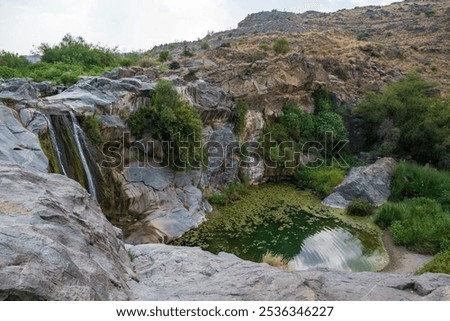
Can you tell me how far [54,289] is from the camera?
12.9ft

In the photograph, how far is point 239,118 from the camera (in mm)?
21188

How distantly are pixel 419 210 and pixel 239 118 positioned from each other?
32.4 ft

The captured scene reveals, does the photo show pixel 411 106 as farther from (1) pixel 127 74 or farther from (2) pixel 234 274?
(2) pixel 234 274

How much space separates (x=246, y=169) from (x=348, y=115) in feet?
31.1

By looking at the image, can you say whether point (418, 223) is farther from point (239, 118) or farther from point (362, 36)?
point (362, 36)

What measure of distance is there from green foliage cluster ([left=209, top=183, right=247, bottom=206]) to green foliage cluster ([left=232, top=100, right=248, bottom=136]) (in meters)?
3.24

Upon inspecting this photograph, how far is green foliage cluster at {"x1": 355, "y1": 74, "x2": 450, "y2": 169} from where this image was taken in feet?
68.3

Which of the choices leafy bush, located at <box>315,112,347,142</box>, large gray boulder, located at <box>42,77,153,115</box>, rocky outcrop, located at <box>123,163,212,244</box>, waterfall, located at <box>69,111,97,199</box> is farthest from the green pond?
leafy bush, located at <box>315,112,347,142</box>

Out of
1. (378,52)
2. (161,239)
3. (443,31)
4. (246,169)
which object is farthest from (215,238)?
(443,31)

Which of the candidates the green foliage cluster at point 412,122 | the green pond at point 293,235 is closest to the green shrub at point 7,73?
the green pond at point 293,235

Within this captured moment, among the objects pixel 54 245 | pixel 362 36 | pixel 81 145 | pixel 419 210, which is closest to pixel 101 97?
pixel 81 145

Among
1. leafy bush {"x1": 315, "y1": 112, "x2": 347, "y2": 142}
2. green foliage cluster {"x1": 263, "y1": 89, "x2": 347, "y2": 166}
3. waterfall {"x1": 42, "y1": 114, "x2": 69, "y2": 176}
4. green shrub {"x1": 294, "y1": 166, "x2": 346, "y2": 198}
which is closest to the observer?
waterfall {"x1": 42, "y1": 114, "x2": 69, "y2": 176}

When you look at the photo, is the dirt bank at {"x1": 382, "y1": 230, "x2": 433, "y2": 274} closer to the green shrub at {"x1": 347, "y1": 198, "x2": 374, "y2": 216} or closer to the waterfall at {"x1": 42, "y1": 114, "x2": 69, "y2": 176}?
the green shrub at {"x1": 347, "y1": 198, "x2": 374, "y2": 216}

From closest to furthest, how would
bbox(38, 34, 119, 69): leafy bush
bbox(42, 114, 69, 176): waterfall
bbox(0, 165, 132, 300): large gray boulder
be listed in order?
1. bbox(0, 165, 132, 300): large gray boulder
2. bbox(42, 114, 69, 176): waterfall
3. bbox(38, 34, 119, 69): leafy bush
